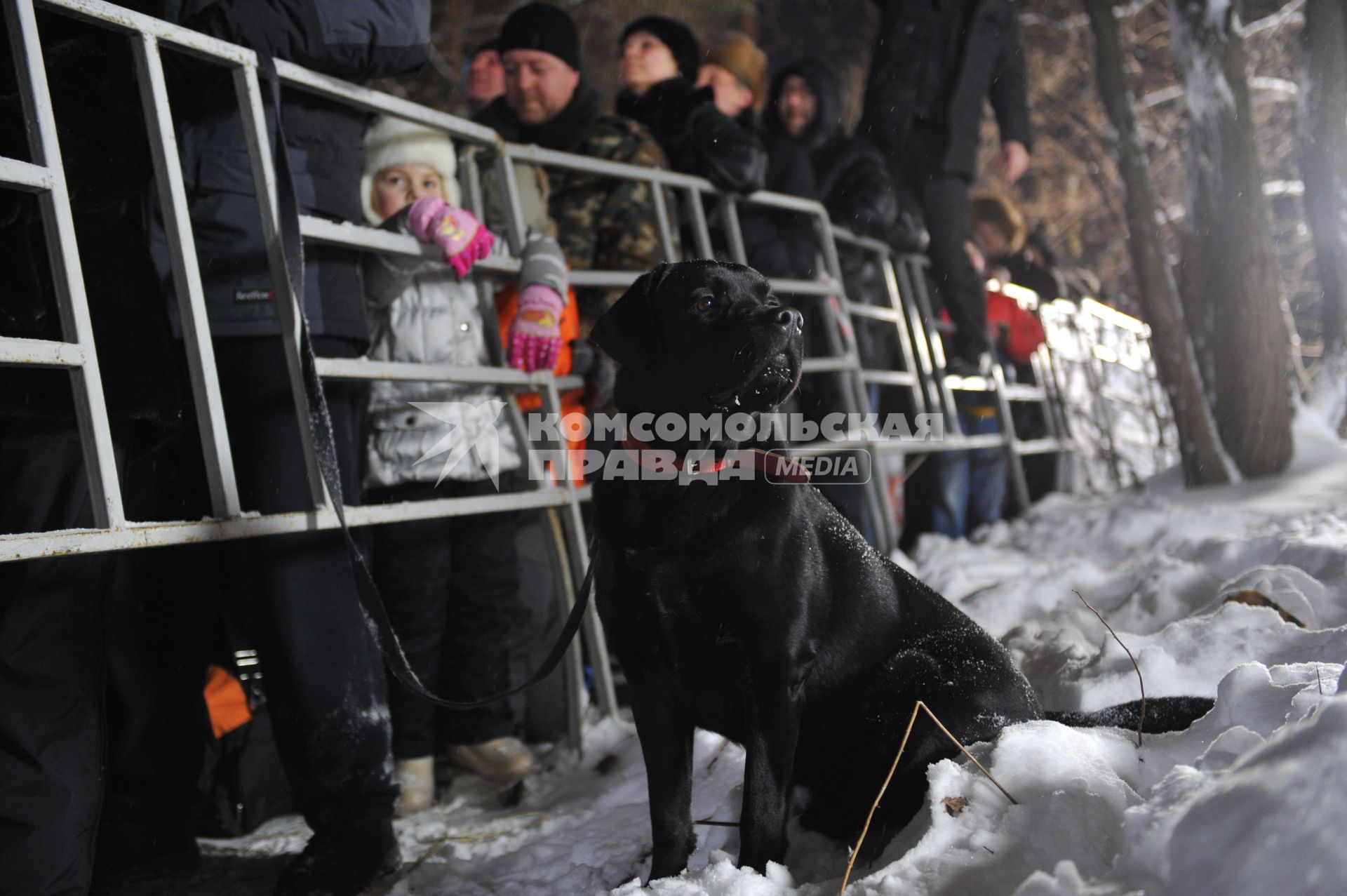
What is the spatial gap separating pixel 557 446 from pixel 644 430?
1.19m

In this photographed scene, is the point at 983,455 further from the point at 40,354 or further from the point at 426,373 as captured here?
the point at 40,354

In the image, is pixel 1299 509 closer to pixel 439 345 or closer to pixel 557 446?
pixel 557 446

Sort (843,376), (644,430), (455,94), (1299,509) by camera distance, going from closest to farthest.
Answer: (644,430)
(1299,509)
(843,376)
(455,94)

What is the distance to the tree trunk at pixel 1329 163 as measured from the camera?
4.71m

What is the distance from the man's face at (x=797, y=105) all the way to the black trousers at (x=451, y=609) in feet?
9.34

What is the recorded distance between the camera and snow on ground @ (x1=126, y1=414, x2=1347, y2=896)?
903 mm

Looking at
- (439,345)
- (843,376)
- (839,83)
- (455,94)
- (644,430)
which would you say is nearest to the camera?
(644,430)

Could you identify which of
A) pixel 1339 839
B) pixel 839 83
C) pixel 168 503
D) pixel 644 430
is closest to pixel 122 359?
pixel 168 503

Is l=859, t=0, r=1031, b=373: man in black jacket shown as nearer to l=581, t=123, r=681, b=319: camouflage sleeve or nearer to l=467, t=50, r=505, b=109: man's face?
l=581, t=123, r=681, b=319: camouflage sleeve

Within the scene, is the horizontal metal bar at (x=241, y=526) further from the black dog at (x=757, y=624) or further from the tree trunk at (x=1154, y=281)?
the tree trunk at (x=1154, y=281)

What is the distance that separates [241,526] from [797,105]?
3.64 metres

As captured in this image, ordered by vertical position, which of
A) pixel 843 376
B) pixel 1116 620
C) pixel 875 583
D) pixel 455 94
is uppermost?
pixel 455 94

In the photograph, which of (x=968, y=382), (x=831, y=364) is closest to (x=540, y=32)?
(x=831, y=364)

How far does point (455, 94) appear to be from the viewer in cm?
966
